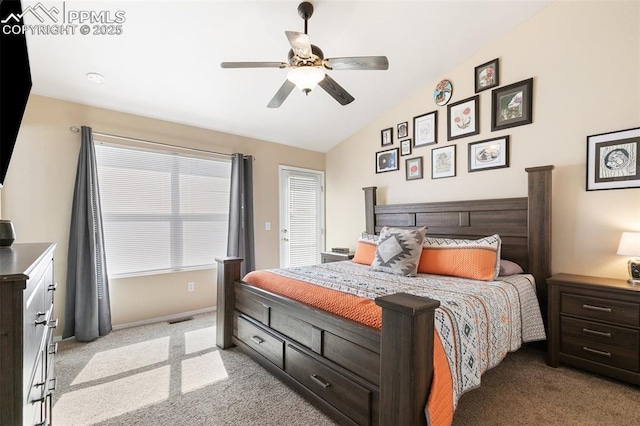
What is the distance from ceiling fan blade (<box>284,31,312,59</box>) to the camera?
71.3 inches

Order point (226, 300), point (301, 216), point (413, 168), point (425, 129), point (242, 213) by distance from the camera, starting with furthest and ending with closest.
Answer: point (301, 216) → point (242, 213) → point (413, 168) → point (425, 129) → point (226, 300)

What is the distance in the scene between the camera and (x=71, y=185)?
3.04 m

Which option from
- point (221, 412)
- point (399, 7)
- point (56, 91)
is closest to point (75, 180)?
point (56, 91)

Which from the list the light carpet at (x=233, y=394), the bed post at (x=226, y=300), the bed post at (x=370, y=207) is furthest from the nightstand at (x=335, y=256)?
the light carpet at (x=233, y=394)

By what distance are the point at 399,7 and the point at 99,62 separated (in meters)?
2.71

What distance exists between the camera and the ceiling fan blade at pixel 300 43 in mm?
1811

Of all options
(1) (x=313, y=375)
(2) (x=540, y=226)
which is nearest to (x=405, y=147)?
(2) (x=540, y=226)

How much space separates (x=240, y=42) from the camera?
8.60 feet

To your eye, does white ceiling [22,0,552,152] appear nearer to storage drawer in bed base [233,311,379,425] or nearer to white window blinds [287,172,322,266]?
white window blinds [287,172,322,266]

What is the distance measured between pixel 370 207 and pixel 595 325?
→ 2.64m

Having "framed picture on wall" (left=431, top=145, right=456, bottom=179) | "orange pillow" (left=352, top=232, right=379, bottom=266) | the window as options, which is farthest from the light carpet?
"framed picture on wall" (left=431, top=145, right=456, bottom=179)

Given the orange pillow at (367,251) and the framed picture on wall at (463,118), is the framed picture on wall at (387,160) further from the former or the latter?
the orange pillow at (367,251)

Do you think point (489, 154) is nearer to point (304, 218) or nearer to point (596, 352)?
point (596, 352)

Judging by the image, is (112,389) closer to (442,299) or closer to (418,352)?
(418,352)
